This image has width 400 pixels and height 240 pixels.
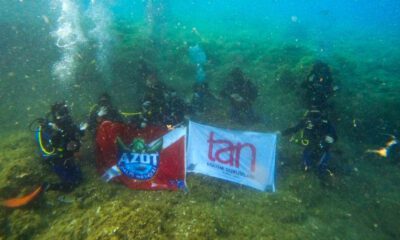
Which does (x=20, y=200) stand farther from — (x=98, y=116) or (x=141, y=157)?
(x=98, y=116)

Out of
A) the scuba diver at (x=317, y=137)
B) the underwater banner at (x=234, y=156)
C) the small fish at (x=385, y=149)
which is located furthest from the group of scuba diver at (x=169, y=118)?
the small fish at (x=385, y=149)

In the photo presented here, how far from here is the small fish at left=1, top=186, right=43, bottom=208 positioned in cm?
605

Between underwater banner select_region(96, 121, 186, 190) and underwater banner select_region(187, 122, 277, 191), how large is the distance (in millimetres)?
443

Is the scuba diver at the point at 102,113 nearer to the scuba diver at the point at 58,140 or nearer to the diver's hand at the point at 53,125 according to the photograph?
the scuba diver at the point at 58,140

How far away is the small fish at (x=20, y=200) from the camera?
19.9ft

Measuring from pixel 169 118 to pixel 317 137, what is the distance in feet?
12.4

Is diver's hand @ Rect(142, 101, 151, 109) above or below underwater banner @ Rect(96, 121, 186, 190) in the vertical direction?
above

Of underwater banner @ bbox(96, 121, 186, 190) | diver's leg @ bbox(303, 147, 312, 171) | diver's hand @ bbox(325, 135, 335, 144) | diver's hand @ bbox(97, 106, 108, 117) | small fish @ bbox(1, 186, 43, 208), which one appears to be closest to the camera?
small fish @ bbox(1, 186, 43, 208)

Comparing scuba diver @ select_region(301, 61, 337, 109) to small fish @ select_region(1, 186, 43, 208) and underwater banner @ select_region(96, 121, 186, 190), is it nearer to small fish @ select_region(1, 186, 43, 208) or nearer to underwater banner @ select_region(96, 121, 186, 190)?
underwater banner @ select_region(96, 121, 186, 190)

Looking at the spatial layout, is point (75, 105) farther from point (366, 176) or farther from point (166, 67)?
point (366, 176)

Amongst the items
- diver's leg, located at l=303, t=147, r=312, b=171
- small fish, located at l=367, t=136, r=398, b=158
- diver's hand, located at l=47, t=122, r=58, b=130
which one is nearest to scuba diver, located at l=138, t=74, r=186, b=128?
diver's hand, located at l=47, t=122, r=58, b=130

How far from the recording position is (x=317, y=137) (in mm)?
7355

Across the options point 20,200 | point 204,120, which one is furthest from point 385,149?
point 20,200

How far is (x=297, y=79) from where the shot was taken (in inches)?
452
